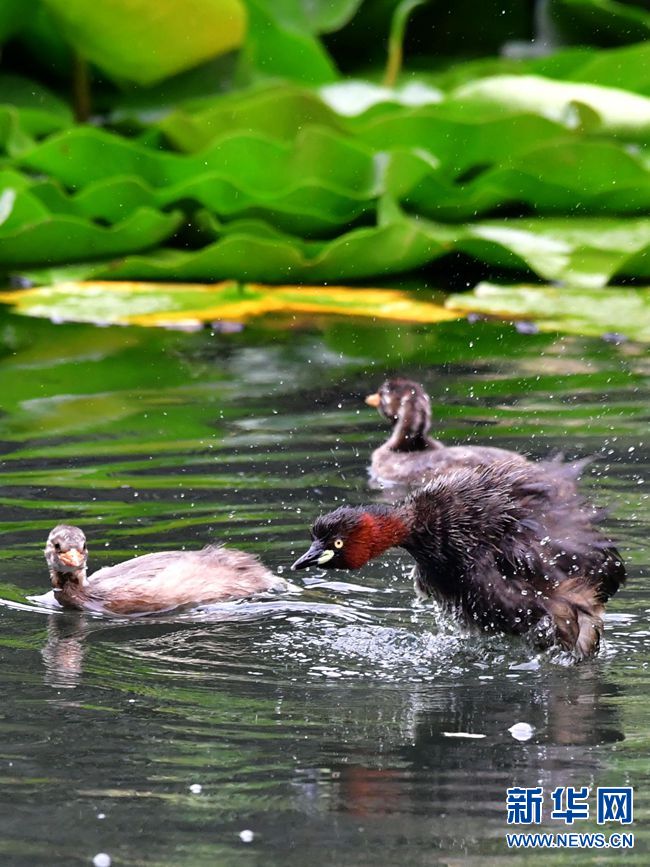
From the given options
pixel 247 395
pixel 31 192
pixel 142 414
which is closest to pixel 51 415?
pixel 142 414

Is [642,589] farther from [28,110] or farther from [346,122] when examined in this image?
[28,110]

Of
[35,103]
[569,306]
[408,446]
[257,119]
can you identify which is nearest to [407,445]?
[408,446]

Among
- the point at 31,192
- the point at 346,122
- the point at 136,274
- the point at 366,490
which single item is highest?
the point at 346,122

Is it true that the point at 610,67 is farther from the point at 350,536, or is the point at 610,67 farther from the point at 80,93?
the point at 350,536

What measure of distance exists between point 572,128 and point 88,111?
3.56 meters

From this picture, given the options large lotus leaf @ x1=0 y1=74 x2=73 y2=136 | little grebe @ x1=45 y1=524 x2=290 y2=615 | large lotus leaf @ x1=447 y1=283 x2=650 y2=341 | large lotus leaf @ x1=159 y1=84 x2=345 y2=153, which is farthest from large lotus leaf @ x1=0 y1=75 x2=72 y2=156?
little grebe @ x1=45 y1=524 x2=290 y2=615

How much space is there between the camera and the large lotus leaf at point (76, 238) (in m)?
10.1

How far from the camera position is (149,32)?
11.6m

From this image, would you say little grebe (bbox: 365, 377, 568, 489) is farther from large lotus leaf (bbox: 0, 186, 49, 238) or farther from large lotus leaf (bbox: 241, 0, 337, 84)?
large lotus leaf (bbox: 241, 0, 337, 84)

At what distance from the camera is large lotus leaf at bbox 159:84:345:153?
1117cm

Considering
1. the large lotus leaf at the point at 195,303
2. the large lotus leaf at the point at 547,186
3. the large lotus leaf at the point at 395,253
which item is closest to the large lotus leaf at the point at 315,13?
the large lotus leaf at the point at 547,186

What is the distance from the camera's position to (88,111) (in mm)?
12242

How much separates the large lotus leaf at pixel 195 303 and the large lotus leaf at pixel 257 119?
1.67 meters

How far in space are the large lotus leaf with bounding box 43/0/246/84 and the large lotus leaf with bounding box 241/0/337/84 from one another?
0.43 m
